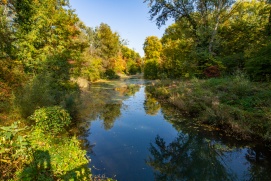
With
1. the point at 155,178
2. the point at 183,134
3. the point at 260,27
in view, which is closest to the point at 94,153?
the point at 155,178

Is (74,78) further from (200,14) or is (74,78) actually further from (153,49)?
(153,49)

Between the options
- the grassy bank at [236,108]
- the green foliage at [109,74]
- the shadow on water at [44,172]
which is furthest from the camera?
the green foliage at [109,74]

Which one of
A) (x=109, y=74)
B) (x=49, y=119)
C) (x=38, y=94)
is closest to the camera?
(x=49, y=119)

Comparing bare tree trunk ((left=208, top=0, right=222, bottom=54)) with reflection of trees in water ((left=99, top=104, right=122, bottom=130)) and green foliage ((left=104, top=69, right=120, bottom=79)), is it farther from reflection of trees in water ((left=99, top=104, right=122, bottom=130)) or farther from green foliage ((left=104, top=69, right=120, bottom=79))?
green foliage ((left=104, top=69, right=120, bottom=79))

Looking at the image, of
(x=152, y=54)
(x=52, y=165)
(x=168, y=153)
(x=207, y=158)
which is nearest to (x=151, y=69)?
(x=152, y=54)

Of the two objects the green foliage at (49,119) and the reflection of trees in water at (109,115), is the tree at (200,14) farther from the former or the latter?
the green foliage at (49,119)

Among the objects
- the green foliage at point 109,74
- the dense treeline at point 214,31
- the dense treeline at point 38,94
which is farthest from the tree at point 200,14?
the green foliage at point 109,74

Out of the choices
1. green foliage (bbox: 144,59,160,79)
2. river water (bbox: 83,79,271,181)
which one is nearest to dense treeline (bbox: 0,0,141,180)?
river water (bbox: 83,79,271,181)

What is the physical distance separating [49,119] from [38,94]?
204cm

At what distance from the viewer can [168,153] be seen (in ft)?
20.7

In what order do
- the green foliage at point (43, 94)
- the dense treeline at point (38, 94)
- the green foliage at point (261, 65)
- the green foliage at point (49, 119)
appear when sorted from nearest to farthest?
1. the dense treeline at point (38, 94)
2. the green foliage at point (49, 119)
3. the green foliage at point (43, 94)
4. the green foliage at point (261, 65)

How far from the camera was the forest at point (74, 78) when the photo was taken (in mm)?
3557

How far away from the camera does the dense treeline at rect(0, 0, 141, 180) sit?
3320 millimetres

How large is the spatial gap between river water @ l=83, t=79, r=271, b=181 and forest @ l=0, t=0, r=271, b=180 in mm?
810
